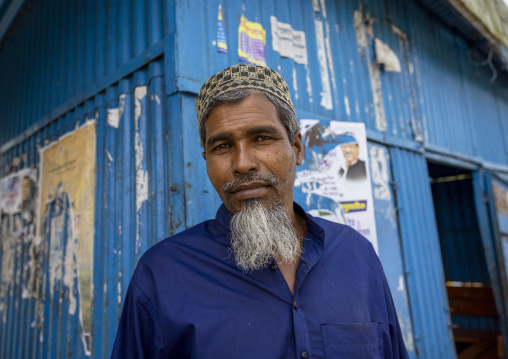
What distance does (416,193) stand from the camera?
3.71 m

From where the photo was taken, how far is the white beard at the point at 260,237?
46.5 inches

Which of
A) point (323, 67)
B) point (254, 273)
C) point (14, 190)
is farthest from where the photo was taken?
point (14, 190)

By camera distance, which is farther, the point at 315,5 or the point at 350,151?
the point at 315,5

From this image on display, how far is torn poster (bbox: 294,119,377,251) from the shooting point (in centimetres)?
254

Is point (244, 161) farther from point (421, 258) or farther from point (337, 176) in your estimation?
point (421, 258)

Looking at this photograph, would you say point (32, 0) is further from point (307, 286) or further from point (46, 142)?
point (307, 286)

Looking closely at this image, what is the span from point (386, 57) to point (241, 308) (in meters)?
3.38

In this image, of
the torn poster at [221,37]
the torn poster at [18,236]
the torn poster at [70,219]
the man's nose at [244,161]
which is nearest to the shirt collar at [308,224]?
the man's nose at [244,161]

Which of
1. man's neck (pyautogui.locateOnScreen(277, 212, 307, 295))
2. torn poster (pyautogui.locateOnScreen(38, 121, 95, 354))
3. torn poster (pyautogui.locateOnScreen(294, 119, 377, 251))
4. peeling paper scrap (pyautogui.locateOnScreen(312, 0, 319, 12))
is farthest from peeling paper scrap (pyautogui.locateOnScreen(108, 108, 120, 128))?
peeling paper scrap (pyautogui.locateOnScreen(312, 0, 319, 12))

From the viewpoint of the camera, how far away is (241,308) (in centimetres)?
109

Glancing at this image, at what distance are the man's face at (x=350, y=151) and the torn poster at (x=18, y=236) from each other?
10.3ft

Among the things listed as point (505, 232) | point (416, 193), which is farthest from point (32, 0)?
point (505, 232)

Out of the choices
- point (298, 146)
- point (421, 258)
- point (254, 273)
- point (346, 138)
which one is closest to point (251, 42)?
point (346, 138)

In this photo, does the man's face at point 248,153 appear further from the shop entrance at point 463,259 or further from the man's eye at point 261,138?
the shop entrance at point 463,259
